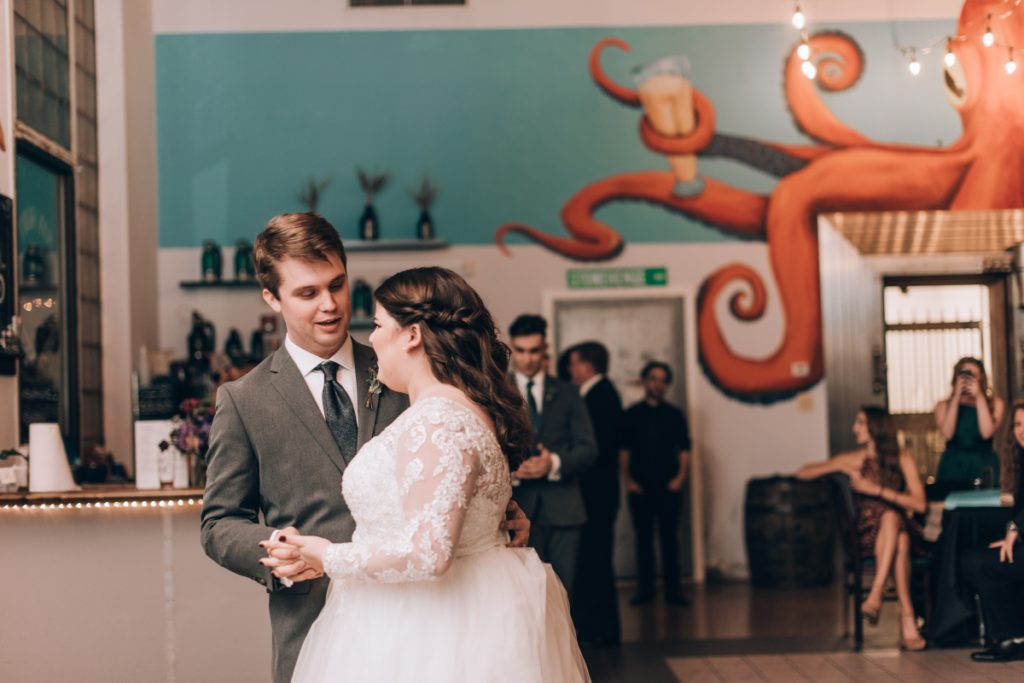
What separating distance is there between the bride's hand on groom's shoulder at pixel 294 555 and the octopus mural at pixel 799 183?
6.99 m

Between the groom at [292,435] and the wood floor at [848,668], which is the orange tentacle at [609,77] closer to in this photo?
the wood floor at [848,668]

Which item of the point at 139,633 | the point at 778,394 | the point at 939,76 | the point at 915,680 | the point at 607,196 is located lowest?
the point at 915,680

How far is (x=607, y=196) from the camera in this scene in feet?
30.4

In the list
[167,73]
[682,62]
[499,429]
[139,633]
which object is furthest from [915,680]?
[167,73]

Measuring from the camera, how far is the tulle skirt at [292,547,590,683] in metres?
2.37

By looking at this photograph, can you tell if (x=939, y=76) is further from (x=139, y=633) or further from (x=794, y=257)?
(x=139, y=633)

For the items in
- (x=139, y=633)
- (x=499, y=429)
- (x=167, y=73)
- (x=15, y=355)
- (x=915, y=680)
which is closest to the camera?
(x=499, y=429)

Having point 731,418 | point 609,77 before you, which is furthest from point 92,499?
point 609,77

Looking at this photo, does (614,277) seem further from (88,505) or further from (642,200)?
(88,505)

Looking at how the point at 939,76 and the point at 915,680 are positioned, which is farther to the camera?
the point at 939,76

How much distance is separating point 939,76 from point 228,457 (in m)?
8.14

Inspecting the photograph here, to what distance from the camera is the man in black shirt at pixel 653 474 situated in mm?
8414

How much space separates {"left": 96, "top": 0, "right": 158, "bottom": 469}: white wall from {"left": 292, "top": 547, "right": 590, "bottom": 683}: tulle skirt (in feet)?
19.0

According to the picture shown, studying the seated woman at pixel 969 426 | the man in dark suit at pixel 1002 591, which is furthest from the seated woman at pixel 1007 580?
the seated woman at pixel 969 426
